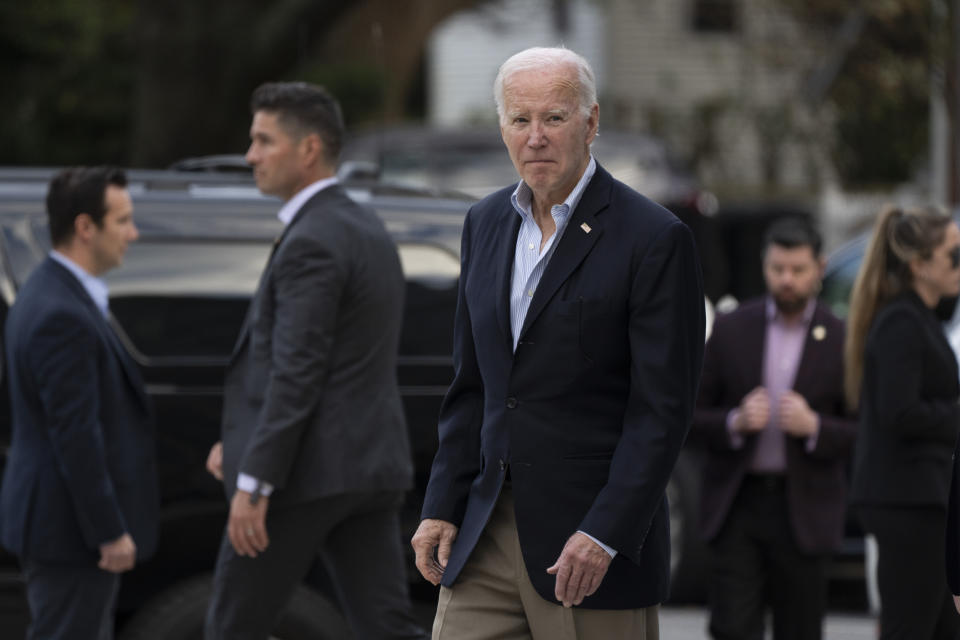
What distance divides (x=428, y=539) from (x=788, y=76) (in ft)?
77.7

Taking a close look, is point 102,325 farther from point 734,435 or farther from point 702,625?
point 702,625

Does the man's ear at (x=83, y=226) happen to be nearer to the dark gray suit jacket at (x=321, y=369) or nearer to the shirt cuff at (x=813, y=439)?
the dark gray suit jacket at (x=321, y=369)

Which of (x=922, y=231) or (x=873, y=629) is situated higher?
(x=922, y=231)

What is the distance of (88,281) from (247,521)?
0.96m

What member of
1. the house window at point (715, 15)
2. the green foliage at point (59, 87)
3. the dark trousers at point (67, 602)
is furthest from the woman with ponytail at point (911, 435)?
the house window at point (715, 15)

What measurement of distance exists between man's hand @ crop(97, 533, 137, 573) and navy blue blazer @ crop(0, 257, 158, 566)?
0.03 metres

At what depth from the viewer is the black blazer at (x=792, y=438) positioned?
6164 mm

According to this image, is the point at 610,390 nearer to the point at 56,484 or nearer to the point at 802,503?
the point at 56,484

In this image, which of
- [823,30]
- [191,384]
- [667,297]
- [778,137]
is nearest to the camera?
[667,297]

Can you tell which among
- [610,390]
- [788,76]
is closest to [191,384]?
[610,390]

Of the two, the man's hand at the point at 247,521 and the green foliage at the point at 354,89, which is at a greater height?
the green foliage at the point at 354,89

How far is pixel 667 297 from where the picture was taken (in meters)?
3.53

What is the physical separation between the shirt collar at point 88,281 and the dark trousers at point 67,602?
2.67 feet

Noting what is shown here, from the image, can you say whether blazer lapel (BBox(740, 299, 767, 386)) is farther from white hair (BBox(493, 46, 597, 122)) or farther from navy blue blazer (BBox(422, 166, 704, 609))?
white hair (BBox(493, 46, 597, 122))
